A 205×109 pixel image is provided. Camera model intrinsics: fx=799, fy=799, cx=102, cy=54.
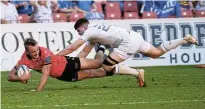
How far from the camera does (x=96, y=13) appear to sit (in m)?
25.3

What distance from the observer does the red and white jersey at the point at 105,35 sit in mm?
15883

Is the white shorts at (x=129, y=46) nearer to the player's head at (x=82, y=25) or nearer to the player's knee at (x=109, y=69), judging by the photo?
the player's knee at (x=109, y=69)

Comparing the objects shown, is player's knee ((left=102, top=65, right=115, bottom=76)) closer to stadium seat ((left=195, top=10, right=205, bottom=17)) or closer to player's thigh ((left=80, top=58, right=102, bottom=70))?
player's thigh ((left=80, top=58, right=102, bottom=70))

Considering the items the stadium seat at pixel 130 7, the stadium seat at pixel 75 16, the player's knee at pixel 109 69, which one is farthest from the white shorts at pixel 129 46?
the stadium seat at pixel 130 7

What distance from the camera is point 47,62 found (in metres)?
15.5

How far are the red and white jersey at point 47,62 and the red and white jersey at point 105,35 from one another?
673 mm

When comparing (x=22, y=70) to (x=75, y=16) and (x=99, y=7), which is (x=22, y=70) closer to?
(x=75, y=16)

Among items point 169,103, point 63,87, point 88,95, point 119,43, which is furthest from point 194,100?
point 63,87

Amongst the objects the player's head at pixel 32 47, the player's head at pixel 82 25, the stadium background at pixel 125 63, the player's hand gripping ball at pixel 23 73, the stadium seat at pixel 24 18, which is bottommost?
the stadium background at pixel 125 63

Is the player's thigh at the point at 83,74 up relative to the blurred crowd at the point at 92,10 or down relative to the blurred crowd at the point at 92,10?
down

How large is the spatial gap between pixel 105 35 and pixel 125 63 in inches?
307

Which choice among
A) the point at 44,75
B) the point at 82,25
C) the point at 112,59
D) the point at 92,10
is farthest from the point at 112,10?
the point at 44,75

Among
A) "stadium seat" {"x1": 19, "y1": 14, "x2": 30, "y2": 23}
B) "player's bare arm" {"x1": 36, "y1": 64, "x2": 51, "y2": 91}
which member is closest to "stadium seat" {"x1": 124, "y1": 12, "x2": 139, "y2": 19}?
"stadium seat" {"x1": 19, "y1": 14, "x2": 30, "y2": 23}

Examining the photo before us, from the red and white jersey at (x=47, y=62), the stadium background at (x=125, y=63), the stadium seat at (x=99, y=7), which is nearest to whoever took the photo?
the stadium background at (x=125, y=63)
